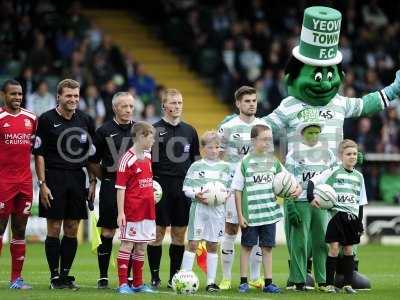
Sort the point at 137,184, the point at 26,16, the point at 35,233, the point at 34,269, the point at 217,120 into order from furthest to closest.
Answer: the point at 217,120 → the point at 26,16 → the point at 35,233 → the point at 34,269 → the point at 137,184

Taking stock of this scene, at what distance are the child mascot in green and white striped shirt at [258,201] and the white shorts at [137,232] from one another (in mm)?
1088

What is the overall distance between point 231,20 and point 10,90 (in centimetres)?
1503

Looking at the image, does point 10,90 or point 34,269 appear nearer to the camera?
point 10,90

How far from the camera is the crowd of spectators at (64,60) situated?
2353 cm

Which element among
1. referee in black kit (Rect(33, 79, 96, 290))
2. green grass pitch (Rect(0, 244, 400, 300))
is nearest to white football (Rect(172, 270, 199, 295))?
green grass pitch (Rect(0, 244, 400, 300))

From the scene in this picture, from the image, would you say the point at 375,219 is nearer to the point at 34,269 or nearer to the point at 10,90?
the point at 34,269

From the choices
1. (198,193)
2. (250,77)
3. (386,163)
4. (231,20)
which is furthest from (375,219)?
(198,193)

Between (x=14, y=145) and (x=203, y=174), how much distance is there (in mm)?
2114

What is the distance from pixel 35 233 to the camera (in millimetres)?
21172

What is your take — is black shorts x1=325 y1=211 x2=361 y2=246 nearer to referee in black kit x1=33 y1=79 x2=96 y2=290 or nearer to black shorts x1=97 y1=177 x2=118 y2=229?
black shorts x1=97 y1=177 x2=118 y2=229

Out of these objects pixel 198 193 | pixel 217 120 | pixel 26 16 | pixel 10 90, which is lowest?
pixel 198 193

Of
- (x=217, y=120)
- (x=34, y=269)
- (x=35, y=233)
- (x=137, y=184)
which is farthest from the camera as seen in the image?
(x=217, y=120)

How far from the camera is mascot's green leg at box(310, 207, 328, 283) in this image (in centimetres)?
1393

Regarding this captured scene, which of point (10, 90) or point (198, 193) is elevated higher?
point (10, 90)
